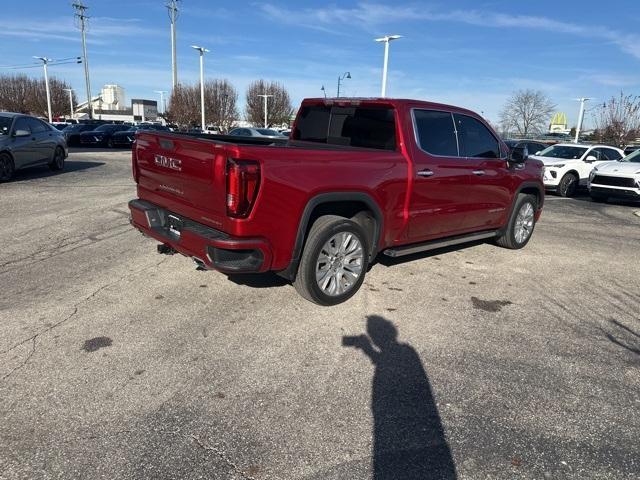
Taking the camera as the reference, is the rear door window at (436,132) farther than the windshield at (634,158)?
No

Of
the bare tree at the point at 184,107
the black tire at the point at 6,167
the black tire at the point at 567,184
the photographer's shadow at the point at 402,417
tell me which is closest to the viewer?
the photographer's shadow at the point at 402,417

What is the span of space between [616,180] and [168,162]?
40.2 feet

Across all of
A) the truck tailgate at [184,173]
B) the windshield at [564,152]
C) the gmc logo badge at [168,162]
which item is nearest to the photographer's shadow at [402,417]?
the truck tailgate at [184,173]

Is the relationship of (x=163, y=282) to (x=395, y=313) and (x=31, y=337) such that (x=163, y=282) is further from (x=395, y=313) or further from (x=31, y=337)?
(x=395, y=313)

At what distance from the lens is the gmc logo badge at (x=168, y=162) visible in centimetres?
423

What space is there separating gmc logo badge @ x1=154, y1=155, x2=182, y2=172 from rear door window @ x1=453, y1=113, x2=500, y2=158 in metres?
3.19

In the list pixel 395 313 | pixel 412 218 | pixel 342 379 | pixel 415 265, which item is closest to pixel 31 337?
pixel 342 379

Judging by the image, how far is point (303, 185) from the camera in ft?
13.2

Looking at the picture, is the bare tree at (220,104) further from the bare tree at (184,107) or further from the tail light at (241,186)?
the tail light at (241,186)

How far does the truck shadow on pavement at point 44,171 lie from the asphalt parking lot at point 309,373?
24.4 feet

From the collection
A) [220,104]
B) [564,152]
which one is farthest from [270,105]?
[564,152]

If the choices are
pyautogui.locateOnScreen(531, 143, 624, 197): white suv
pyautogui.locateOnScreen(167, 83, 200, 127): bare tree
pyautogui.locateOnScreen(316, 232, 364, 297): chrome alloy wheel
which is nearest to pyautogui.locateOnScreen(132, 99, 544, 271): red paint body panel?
pyautogui.locateOnScreen(316, 232, 364, 297): chrome alloy wheel

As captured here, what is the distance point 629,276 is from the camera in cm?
611

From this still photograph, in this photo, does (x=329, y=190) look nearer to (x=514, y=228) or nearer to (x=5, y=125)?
(x=514, y=228)
